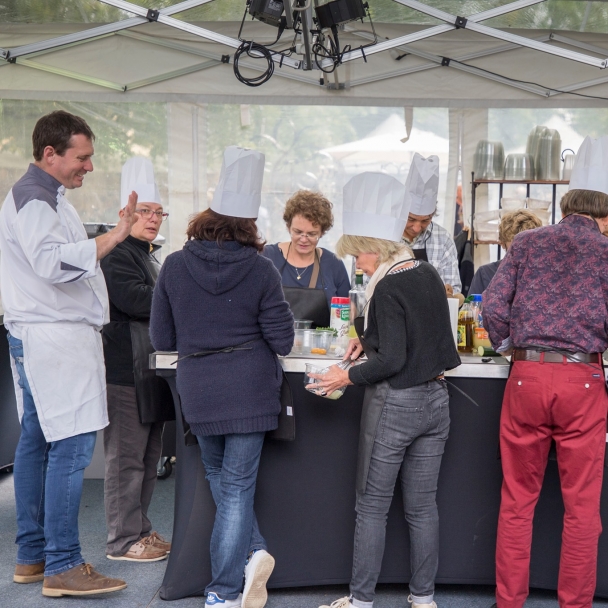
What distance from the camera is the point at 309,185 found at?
5.48 m

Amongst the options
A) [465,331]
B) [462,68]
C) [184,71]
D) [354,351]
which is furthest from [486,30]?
[354,351]

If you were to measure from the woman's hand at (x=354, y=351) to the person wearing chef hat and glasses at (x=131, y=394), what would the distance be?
795mm

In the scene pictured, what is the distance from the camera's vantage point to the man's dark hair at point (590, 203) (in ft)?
7.98

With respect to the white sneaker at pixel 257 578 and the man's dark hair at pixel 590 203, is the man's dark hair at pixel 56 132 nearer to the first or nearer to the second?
the white sneaker at pixel 257 578

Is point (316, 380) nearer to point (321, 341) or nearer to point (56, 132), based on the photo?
point (321, 341)

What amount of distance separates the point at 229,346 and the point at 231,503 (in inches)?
19.6

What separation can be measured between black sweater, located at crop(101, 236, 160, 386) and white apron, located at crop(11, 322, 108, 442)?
316 millimetres

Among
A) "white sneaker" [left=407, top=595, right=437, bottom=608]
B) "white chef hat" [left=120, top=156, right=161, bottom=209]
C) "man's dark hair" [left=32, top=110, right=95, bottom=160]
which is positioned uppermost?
"man's dark hair" [left=32, top=110, right=95, bottom=160]

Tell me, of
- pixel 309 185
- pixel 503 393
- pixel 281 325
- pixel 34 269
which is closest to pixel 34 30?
pixel 309 185

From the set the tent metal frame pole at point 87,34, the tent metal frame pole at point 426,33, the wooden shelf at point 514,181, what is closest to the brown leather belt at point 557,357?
the tent metal frame pole at point 426,33

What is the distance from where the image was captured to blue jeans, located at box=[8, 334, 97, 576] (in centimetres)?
265

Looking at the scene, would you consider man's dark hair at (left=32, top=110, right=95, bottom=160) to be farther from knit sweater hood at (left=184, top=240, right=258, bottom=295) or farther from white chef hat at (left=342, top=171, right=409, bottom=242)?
white chef hat at (left=342, top=171, right=409, bottom=242)

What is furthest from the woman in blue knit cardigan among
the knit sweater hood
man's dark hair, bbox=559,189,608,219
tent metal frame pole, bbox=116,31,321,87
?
tent metal frame pole, bbox=116,31,321,87

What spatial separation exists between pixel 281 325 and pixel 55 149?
980 mm
